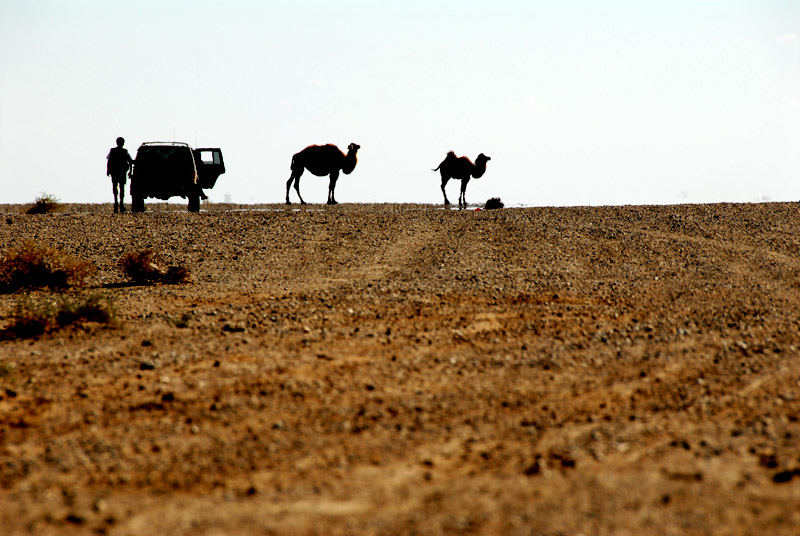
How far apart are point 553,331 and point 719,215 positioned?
12.4m

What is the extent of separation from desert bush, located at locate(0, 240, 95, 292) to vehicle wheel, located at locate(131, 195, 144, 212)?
33.0ft

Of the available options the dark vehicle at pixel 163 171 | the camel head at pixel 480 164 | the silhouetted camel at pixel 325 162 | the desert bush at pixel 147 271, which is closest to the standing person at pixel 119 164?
the dark vehicle at pixel 163 171

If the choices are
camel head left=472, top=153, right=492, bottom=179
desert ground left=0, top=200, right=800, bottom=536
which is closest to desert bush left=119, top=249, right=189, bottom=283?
desert ground left=0, top=200, right=800, bottom=536

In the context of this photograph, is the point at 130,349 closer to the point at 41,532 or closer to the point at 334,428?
the point at 334,428

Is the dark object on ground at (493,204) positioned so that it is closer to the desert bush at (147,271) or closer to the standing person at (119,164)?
the standing person at (119,164)

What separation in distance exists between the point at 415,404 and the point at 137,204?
1884 centimetres

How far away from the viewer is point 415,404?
688 centimetres

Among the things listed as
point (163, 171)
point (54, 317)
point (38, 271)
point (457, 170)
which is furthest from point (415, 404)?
point (457, 170)

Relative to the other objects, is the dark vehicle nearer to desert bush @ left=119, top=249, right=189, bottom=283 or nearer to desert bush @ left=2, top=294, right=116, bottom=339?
desert bush @ left=119, top=249, right=189, bottom=283

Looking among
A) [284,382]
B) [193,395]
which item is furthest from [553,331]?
[193,395]

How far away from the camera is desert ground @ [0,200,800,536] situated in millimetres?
4836

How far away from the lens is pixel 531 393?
7250 mm

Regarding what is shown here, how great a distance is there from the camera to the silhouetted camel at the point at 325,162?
2902cm

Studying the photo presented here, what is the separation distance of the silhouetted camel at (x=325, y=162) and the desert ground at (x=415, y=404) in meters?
14.7
